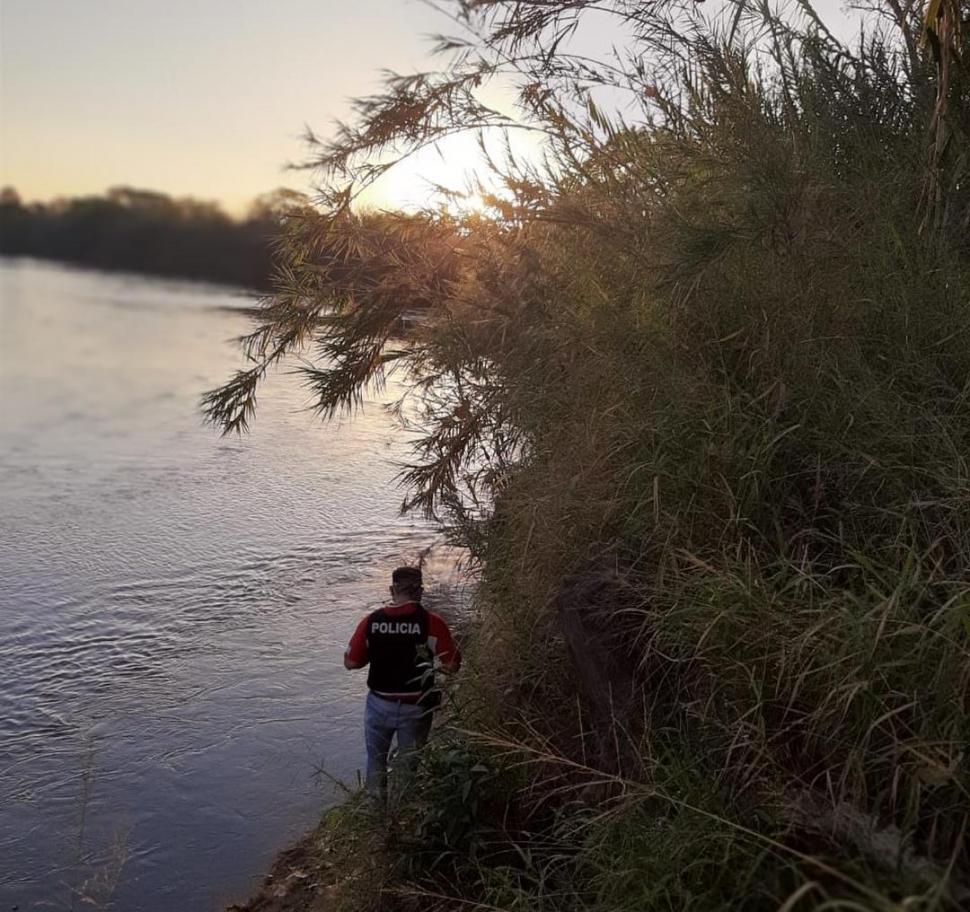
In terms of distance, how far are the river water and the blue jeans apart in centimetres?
111

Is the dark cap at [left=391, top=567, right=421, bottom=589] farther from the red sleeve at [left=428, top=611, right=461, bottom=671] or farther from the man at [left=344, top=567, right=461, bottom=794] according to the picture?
the red sleeve at [left=428, top=611, right=461, bottom=671]

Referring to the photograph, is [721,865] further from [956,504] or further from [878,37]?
[878,37]

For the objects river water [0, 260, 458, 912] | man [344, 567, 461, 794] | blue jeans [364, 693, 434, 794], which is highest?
man [344, 567, 461, 794]

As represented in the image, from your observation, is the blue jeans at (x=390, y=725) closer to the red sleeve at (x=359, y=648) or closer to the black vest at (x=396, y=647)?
the black vest at (x=396, y=647)

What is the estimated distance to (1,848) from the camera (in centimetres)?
607

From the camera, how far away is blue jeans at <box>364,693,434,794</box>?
5.46m

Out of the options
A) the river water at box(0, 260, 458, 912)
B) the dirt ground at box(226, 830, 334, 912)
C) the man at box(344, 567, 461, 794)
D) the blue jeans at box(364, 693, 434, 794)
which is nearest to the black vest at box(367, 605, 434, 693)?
the man at box(344, 567, 461, 794)

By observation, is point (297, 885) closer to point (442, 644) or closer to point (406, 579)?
point (442, 644)

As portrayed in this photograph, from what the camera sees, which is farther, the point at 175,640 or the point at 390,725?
the point at 175,640

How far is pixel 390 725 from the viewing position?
5.51 meters

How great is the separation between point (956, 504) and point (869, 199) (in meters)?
2.26

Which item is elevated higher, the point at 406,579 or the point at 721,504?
the point at 721,504

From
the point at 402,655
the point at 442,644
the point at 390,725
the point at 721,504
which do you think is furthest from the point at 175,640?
the point at 721,504

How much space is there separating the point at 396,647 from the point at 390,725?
480 mm
